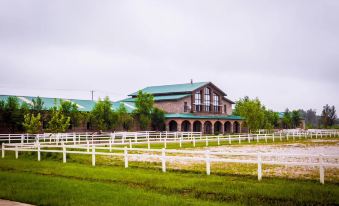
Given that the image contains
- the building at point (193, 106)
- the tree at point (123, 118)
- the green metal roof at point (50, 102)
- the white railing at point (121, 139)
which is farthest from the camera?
the building at point (193, 106)

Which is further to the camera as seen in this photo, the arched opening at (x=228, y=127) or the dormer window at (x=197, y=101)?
the arched opening at (x=228, y=127)

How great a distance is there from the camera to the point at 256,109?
166 feet

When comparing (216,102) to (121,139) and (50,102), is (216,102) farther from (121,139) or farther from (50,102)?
(121,139)

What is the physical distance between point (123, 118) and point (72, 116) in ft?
24.1

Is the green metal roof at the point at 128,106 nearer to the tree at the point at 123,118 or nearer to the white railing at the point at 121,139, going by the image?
the tree at the point at 123,118

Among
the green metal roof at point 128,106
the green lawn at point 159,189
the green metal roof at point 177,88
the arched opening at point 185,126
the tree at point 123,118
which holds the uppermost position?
the green metal roof at point 177,88

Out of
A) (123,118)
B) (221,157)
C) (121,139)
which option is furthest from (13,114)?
(221,157)

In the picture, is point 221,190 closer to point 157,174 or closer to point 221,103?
point 157,174

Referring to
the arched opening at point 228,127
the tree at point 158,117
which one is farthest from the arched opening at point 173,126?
the arched opening at point 228,127

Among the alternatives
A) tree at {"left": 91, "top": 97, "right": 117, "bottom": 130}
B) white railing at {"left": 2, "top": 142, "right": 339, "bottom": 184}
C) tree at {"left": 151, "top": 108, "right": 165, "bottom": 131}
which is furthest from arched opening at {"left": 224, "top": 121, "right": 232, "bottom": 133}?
white railing at {"left": 2, "top": 142, "right": 339, "bottom": 184}

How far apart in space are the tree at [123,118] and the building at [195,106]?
7155 millimetres

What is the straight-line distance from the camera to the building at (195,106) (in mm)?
65750

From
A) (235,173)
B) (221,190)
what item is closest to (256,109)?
(235,173)

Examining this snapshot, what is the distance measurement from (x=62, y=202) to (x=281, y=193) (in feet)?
20.3
